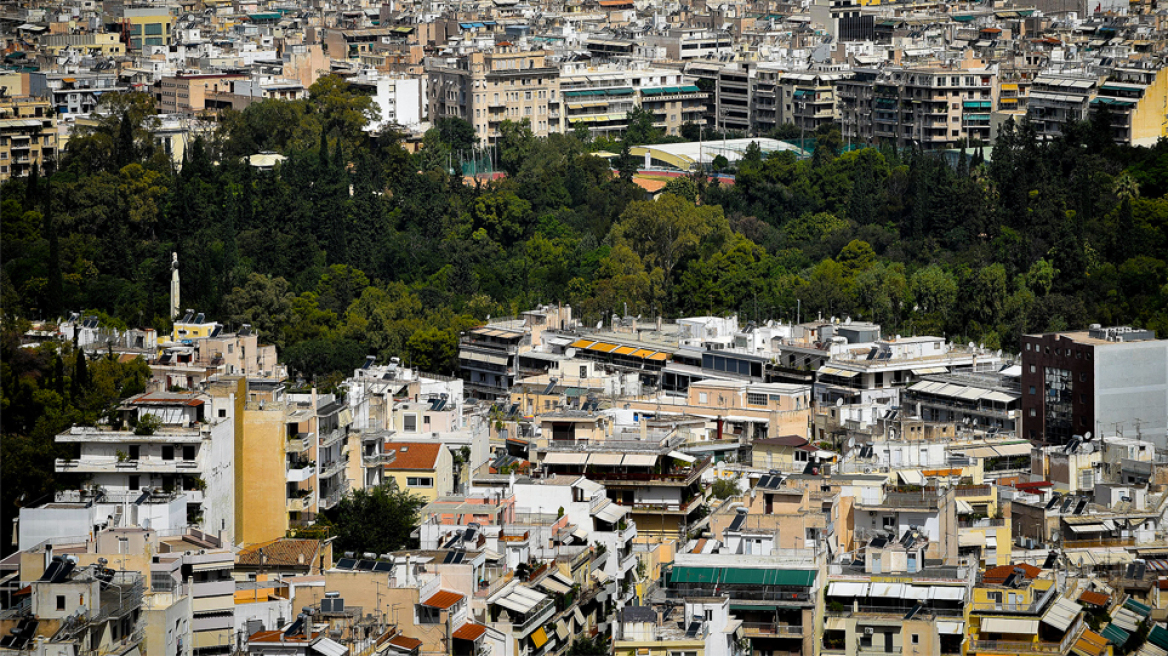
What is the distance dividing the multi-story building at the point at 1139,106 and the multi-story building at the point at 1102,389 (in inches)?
1021

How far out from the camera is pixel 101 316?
4969 cm

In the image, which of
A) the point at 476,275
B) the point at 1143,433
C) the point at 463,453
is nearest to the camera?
the point at 463,453

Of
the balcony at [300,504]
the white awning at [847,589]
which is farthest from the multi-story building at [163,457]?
the white awning at [847,589]

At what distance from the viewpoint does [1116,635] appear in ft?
95.7

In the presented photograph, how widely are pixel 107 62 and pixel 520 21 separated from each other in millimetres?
20077

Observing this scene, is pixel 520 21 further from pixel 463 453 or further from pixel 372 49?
pixel 463 453

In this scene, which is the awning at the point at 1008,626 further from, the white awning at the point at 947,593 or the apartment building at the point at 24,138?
the apartment building at the point at 24,138

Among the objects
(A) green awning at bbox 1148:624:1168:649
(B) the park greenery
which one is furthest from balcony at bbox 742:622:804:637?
(B) the park greenery

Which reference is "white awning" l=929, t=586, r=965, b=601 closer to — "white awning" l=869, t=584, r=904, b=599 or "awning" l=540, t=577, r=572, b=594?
"white awning" l=869, t=584, r=904, b=599

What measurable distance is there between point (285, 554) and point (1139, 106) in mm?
44270

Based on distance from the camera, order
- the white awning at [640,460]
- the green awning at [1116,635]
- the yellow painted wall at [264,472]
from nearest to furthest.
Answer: the green awning at [1116,635] < the yellow painted wall at [264,472] < the white awning at [640,460]

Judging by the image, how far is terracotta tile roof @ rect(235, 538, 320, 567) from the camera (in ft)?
97.0

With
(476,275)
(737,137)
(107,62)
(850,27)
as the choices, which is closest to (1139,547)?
(476,275)

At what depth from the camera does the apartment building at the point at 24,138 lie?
69.0 metres
